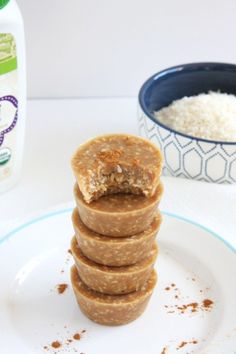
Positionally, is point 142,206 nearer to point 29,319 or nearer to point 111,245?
point 111,245

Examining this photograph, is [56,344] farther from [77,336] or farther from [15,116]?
[15,116]

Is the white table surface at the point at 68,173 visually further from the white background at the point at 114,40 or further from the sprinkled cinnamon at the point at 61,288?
the sprinkled cinnamon at the point at 61,288

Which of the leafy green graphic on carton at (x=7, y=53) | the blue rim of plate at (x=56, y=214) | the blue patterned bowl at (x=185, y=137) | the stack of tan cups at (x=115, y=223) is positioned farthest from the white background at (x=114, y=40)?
the stack of tan cups at (x=115, y=223)

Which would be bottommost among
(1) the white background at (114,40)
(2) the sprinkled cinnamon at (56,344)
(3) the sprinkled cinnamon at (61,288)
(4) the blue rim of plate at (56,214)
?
(2) the sprinkled cinnamon at (56,344)

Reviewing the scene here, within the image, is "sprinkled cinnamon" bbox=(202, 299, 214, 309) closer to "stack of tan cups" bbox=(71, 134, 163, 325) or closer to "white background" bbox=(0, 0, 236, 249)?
"stack of tan cups" bbox=(71, 134, 163, 325)

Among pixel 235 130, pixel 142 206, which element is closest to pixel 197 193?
pixel 235 130

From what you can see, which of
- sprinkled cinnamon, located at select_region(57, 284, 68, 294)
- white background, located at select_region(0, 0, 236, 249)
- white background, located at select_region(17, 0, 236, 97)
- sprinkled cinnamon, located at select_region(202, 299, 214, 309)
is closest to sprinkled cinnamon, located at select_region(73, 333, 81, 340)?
sprinkled cinnamon, located at select_region(57, 284, 68, 294)
